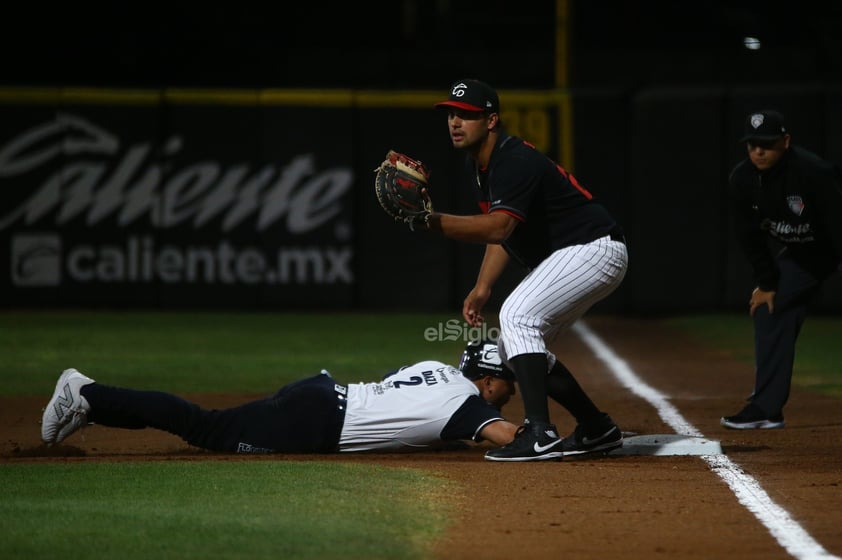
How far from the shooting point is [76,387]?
5.72m

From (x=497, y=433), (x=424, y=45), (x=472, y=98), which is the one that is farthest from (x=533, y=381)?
(x=424, y=45)

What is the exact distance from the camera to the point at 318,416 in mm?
5879

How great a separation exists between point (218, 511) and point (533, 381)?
1.66 m

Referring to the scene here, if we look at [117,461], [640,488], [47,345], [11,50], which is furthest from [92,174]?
[640,488]

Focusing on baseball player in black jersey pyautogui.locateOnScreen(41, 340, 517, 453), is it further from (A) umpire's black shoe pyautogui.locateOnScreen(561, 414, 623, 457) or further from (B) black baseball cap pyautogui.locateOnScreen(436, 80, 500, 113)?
(B) black baseball cap pyautogui.locateOnScreen(436, 80, 500, 113)

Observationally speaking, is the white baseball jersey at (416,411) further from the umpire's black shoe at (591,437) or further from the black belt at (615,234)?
the black belt at (615,234)

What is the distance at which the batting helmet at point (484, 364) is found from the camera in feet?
20.1

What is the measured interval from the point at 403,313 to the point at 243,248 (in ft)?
6.11

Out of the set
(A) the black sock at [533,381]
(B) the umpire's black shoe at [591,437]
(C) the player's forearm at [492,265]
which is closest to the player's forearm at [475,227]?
(C) the player's forearm at [492,265]

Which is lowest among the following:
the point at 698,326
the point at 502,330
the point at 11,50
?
the point at 698,326

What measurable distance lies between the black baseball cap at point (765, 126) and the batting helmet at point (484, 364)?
1.89 metres

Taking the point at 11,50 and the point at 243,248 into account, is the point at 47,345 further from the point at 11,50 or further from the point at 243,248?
the point at 11,50

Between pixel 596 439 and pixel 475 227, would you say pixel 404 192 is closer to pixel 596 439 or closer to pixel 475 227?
pixel 475 227

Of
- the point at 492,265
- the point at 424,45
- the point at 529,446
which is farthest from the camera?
the point at 424,45
